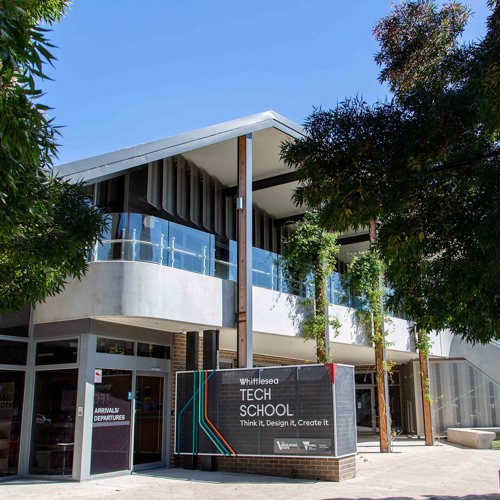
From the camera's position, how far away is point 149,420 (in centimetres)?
1362

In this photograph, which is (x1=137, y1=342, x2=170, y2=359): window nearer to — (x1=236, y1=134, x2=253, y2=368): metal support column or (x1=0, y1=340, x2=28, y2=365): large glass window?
(x1=236, y1=134, x2=253, y2=368): metal support column

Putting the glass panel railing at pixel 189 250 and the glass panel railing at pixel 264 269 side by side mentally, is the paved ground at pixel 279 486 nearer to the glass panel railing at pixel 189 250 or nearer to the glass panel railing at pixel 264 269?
the glass panel railing at pixel 189 250

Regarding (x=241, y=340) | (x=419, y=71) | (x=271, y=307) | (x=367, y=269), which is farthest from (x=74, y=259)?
(x=367, y=269)

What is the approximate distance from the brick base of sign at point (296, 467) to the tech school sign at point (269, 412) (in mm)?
385

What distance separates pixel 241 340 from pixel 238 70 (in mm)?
6578

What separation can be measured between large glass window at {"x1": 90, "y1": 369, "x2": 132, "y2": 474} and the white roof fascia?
3.96m

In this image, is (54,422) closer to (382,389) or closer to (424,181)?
(424,181)

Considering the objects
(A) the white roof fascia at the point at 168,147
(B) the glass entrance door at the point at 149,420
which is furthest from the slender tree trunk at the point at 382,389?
(B) the glass entrance door at the point at 149,420

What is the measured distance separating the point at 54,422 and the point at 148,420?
7.01 feet

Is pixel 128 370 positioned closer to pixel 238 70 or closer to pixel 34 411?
pixel 34 411

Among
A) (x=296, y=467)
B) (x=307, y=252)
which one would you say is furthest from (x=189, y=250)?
(x=296, y=467)

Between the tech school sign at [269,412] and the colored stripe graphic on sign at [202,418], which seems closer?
the tech school sign at [269,412]

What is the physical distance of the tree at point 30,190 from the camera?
3514mm

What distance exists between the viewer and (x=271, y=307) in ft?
49.4
